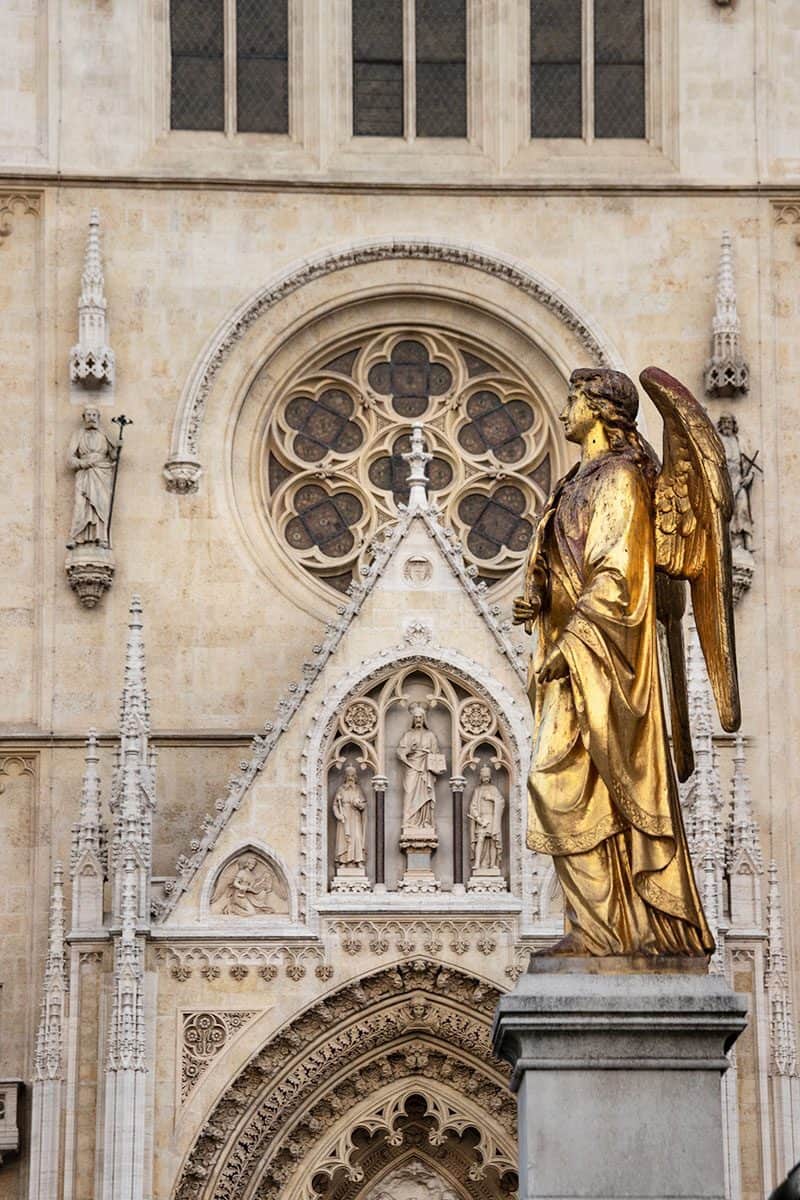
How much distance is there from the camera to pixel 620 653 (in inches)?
500

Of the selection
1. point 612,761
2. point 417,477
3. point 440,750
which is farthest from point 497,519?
point 612,761

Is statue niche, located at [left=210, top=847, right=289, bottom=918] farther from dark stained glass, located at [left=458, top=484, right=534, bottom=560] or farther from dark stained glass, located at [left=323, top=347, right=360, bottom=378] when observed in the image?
dark stained glass, located at [left=323, top=347, right=360, bottom=378]

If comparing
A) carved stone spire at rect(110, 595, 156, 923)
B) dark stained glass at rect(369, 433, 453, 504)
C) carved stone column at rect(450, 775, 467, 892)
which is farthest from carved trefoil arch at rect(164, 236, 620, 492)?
carved stone column at rect(450, 775, 467, 892)

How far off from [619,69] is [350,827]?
287 inches

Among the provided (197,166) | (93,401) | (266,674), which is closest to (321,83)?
(197,166)

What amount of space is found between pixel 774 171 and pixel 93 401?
5.76m

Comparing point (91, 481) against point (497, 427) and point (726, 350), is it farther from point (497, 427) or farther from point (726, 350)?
point (726, 350)

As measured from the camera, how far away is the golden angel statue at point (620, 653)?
41.2ft

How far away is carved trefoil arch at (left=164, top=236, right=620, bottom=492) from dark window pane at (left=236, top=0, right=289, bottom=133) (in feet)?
4.15

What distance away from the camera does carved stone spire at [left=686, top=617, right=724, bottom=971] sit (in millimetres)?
22000

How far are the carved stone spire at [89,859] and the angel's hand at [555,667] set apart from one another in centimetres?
980

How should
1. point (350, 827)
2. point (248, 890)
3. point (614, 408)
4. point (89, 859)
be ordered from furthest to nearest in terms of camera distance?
point (350, 827)
point (248, 890)
point (89, 859)
point (614, 408)

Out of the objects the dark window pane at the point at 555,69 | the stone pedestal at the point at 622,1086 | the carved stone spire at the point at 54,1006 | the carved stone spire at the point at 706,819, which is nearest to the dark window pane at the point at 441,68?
the dark window pane at the point at 555,69

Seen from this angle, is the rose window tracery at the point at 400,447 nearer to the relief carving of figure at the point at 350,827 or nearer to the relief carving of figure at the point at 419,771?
the relief carving of figure at the point at 419,771
